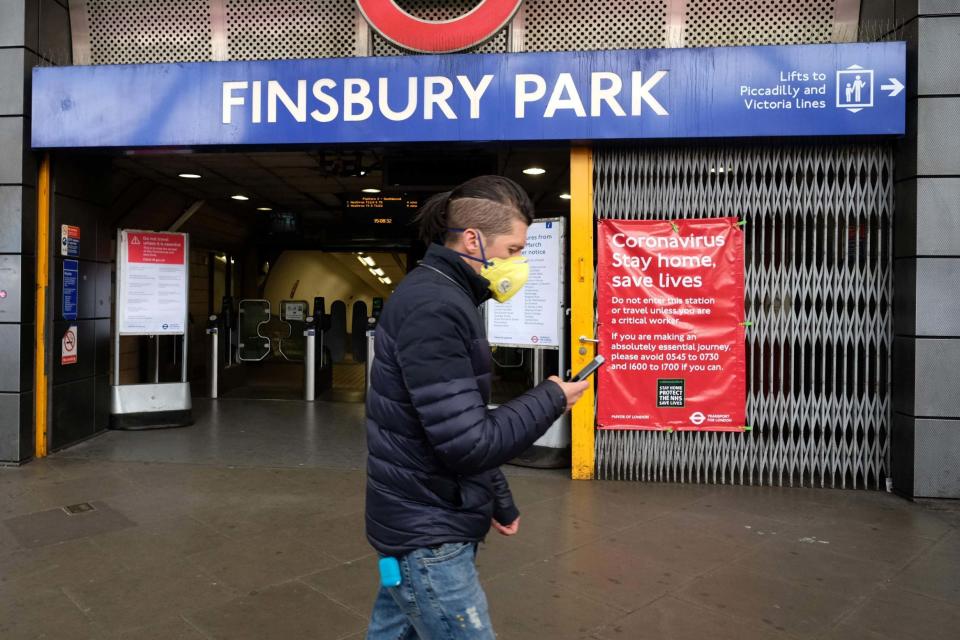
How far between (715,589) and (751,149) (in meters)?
3.31

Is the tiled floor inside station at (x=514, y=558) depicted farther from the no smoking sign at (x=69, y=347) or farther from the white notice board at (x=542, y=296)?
the white notice board at (x=542, y=296)

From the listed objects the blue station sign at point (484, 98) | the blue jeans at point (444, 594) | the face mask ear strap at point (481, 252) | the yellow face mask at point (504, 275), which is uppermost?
the blue station sign at point (484, 98)

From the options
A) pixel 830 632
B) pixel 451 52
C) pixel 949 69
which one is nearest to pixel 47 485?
pixel 451 52

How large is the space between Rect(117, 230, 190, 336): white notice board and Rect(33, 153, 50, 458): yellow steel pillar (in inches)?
40.5

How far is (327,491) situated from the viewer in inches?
186

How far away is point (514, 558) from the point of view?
3.56 metres

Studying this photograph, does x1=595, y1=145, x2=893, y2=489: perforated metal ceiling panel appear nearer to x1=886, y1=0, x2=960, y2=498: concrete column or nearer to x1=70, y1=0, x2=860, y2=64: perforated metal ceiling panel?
x1=886, y1=0, x2=960, y2=498: concrete column

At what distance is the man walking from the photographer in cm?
146

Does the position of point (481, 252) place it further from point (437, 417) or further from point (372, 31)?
point (372, 31)

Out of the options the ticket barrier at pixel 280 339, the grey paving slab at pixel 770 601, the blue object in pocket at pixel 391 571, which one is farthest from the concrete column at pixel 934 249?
the ticket barrier at pixel 280 339

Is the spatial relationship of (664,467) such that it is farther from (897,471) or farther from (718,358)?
(897,471)

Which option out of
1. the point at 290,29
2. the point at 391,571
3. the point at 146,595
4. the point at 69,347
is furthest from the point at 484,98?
the point at 69,347

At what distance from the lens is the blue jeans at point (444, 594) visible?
155 centimetres

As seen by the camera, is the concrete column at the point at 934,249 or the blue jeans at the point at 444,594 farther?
the concrete column at the point at 934,249
